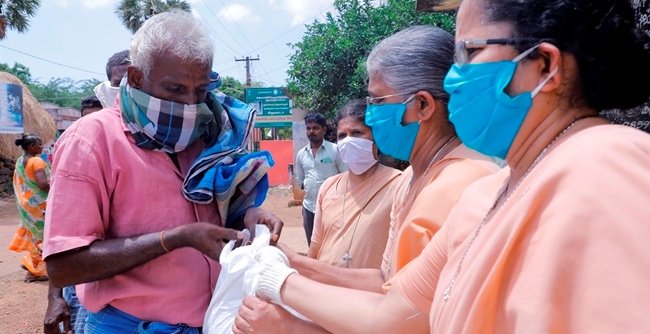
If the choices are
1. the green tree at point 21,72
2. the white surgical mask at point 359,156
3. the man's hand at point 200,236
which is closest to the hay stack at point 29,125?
the white surgical mask at point 359,156

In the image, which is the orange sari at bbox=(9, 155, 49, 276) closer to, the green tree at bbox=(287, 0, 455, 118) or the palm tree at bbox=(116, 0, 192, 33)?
the green tree at bbox=(287, 0, 455, 118)

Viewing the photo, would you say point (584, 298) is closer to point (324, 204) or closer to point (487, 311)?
point (487, 311)

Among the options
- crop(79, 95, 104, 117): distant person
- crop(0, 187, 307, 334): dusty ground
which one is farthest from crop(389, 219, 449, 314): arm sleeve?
crop(0, 187, 307, 334): dusty ground

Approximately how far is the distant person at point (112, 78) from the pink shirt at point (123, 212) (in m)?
1.00

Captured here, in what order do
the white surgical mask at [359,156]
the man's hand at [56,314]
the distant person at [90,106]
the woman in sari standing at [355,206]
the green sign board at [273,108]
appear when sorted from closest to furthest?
1. the man's hand at [56,314]
2. the woman in sari standing at [355,206]
3. the white surgical mask at [359,156]
4. the distant person at [90,106]
5. the green sign board at [273,108]

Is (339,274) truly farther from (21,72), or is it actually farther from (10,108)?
(21,72)

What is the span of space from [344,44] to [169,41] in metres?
9.28

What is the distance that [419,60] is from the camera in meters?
1.84

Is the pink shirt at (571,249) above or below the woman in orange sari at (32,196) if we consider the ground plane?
above

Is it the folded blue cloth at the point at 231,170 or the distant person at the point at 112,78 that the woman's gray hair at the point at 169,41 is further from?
the distant person at the point at 112,78

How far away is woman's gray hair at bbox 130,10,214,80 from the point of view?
69.6 inches

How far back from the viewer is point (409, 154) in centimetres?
199

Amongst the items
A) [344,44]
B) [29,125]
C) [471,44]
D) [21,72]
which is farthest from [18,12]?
[21,72]

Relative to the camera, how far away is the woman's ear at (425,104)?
1842mm
